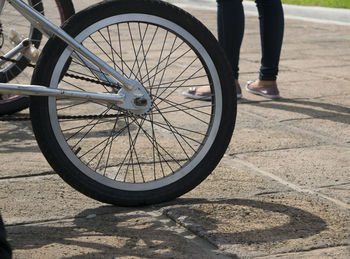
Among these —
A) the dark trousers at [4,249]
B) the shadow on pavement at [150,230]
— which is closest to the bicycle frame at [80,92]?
the shadow on pavement at [150,230]

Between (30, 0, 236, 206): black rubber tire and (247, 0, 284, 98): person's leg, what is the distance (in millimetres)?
2418

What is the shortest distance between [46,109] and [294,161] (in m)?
1.50

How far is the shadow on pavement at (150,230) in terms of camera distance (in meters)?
3.35

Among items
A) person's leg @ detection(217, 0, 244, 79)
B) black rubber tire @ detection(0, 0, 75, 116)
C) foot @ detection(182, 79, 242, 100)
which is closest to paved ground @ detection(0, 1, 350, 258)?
black rubber tire @ detection(0, 0, 75, 116)

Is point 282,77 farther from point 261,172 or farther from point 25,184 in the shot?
point 25,184

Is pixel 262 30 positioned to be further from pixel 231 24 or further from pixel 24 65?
pixel 24 65

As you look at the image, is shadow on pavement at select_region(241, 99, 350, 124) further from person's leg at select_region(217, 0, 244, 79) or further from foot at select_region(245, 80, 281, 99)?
person's leg at select_region(217, 0, 244, 79)

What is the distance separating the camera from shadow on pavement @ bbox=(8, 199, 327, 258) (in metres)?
3.35

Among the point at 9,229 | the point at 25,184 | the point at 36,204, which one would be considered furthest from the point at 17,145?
the point at 9,229

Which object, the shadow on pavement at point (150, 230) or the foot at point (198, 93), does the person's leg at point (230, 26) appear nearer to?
the foot at point (198, 93)

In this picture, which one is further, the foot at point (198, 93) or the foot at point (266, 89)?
the foot at point (266, 89)

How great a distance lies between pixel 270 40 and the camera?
20.7 feet

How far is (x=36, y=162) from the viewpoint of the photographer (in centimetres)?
459

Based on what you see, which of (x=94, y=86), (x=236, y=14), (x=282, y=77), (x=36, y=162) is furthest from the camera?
(x=282, y=77)
